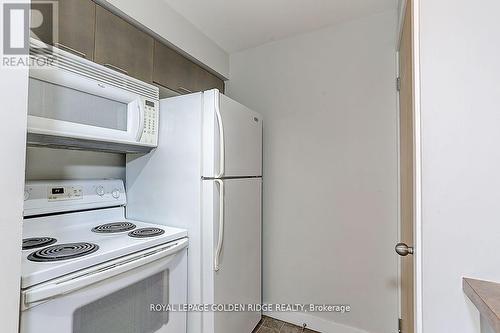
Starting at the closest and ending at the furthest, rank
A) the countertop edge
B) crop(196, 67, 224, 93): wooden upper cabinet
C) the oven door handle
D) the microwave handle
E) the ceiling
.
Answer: the countertop edge
the oven door handle
the microwave handle
the ceiling
crop(196, 67, 224, 93): wooden upper cabinet

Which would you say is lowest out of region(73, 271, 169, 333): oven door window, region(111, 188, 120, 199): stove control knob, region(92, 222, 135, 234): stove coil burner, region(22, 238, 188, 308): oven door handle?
region(73, 271, 169, 333): oven door window

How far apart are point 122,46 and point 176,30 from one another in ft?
1.58

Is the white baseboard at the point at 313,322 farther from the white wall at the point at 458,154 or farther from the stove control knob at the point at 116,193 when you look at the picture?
the stove control knob at the point at 116,193

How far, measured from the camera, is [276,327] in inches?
78.4

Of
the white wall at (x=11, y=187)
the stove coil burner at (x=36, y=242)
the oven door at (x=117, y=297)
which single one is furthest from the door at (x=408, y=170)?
the stove coil burner at (x=36, y=242)

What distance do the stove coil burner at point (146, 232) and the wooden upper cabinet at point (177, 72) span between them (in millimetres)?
1011

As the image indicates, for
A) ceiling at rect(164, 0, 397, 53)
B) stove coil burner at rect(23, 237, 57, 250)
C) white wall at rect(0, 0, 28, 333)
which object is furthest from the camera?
ceiling at rect(164, 0, 397, 53)

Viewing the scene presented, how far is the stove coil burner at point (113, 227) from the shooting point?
1357 millimetres

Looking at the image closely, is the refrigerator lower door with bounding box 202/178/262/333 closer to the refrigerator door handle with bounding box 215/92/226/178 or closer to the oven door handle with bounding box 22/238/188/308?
the refrigerator door handle with bounding box 215/92/226/178

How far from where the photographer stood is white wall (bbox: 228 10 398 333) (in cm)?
175

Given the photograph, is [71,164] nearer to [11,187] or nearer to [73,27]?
[73,27]

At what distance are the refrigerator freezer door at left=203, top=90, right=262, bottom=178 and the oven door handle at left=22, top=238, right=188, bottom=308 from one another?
48cm

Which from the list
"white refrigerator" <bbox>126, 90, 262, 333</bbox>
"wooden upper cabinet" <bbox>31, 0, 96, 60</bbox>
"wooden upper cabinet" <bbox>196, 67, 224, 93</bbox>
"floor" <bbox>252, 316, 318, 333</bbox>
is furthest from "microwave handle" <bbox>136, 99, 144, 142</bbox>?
"floor" <bbox>252, 316, 318, 333</bbox>

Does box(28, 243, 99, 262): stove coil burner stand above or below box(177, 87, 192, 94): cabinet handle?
below
